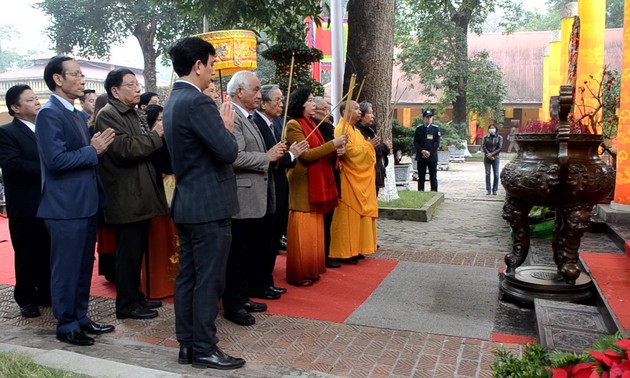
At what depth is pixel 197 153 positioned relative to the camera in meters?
2.97

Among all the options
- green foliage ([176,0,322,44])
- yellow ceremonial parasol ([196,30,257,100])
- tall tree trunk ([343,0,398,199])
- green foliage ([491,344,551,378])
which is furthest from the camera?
green foliage ([176,0,322,44])

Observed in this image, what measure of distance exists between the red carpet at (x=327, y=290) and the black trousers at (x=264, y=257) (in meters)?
0.18

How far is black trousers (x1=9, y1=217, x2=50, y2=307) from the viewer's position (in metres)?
4.01

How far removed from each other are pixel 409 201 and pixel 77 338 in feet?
21.1

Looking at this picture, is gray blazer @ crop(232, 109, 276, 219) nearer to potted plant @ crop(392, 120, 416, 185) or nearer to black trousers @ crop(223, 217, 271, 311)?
black trousers @ crop(223, 217, 271, 311)

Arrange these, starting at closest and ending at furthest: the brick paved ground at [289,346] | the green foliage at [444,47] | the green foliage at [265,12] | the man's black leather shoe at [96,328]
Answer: the brick paved ground at [289,346] < the man's black leather shoe at [96,328] < the green foliage at [265,12] < the green foliage at [444,47]

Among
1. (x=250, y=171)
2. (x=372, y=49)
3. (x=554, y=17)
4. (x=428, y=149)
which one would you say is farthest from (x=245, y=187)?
(x=554, y=17)

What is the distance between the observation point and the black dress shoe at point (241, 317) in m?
3.77

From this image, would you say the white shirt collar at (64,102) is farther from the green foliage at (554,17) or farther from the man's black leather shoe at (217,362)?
the green foliage at (554,17)

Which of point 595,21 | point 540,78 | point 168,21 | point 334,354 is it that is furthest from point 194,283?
point 540,78

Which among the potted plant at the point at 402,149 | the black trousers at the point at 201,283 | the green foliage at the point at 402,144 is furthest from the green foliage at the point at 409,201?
the black trousers at the point at 201,283

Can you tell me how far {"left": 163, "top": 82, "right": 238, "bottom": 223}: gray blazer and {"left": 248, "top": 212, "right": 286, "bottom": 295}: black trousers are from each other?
1299mm

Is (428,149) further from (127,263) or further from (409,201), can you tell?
(127,263)

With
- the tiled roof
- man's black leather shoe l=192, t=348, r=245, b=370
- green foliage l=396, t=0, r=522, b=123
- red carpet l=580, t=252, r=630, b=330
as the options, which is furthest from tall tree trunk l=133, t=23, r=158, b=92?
man's black leather shoe l=192, t=348, r=245, b=370
